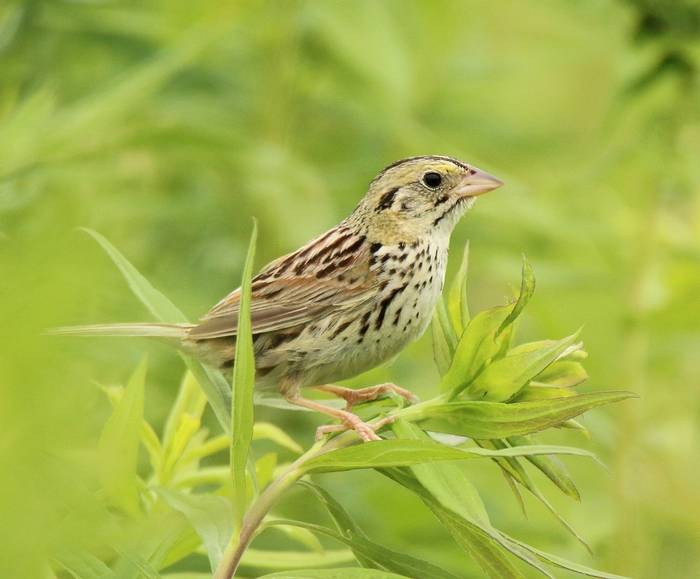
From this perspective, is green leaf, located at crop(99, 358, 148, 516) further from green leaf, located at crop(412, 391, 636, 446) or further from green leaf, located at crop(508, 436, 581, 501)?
green leaf, located at crop(508, 436, 581, 501)

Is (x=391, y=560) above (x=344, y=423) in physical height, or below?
below

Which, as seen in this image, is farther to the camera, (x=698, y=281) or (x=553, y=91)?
(x=553, y=91)

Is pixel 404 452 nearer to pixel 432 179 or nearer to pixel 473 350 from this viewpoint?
pixel 473 350

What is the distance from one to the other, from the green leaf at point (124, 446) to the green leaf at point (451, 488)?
1.08 feet

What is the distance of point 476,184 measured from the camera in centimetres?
268

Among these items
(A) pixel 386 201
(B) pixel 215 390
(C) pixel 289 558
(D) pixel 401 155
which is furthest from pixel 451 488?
(D) pixel 401 155

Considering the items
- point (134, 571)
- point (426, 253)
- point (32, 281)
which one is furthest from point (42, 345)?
point (426, 253)

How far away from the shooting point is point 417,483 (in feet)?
4.38

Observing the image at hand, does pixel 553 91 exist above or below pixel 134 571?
above

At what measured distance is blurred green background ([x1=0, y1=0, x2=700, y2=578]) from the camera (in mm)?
3576

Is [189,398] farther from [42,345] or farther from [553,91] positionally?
[553,91]

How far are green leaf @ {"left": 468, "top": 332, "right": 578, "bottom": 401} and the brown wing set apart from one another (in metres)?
0.84

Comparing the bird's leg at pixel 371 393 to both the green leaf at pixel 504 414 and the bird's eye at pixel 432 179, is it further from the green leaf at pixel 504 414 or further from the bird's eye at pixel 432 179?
the bird's eye at pixel 432 179

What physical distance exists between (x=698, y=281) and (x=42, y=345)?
374 centimetres
